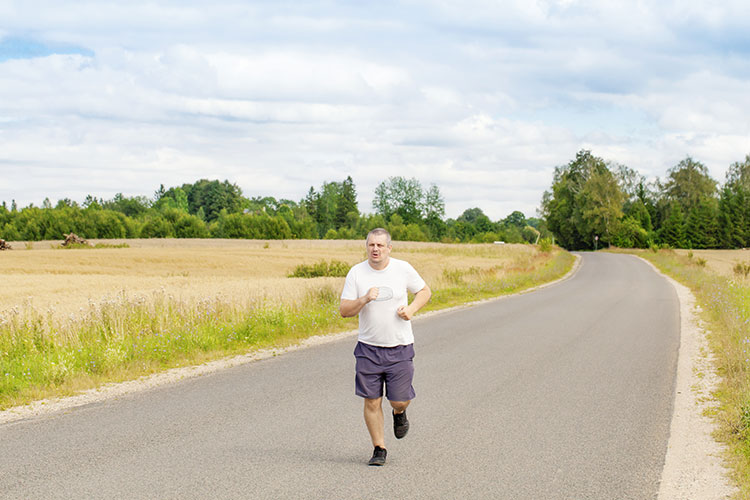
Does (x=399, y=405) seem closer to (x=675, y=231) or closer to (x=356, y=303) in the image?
(x=356, y=303)

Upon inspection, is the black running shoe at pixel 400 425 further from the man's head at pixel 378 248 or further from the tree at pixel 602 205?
the tree at pixel 602 205

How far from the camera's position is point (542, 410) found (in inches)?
297

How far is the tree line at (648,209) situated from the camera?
104438 mm

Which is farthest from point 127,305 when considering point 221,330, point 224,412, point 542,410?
point 542,410

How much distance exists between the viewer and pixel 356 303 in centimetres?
527

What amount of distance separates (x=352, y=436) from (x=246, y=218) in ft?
382

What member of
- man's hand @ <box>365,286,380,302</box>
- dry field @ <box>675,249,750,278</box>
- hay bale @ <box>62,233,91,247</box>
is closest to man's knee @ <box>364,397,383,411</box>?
man's hand @ <box>365,286,380,302</box>

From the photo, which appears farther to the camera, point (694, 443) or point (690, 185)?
point (690, 185)

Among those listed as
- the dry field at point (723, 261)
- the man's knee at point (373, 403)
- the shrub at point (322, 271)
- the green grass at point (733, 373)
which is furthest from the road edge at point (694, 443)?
the shrub at point (322, 271)

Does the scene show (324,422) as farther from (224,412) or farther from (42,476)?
(42,476)

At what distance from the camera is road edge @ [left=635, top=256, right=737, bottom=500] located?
5.21m

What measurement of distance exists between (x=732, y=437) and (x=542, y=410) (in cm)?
185

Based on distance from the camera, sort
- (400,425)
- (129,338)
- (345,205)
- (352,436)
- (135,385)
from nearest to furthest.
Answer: (400,425)
(352,436)
(135,385)
(129,338)
(345,205)

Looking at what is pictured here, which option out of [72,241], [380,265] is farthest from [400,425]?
[72,241]
